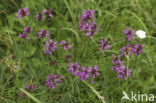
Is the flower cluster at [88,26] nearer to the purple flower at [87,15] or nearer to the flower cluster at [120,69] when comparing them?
the purple flower at [87,15]

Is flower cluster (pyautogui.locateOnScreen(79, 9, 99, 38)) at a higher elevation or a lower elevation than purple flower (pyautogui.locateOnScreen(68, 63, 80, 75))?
higher

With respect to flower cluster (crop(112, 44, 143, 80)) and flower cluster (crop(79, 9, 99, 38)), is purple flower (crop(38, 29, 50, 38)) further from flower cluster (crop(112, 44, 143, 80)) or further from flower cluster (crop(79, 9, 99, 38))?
flower cluster (crop(112, 44, 143, 80))

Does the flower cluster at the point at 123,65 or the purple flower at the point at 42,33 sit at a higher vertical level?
the purple flower at the point at 42,33

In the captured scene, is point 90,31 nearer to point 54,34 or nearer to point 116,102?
point 116,102

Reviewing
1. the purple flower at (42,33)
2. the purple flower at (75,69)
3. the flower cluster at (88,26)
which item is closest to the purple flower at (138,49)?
the flower cluster at (88,26)

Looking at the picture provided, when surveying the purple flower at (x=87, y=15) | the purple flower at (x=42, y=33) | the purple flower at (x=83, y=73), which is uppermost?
the purple flower at (x=87, y=15)

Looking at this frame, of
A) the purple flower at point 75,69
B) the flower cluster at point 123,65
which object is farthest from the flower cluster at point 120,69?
the purple flower at point 75,69

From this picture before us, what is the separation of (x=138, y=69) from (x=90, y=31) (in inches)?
25.0

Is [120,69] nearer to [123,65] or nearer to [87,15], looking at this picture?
[123,65]

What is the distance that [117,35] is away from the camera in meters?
2.69

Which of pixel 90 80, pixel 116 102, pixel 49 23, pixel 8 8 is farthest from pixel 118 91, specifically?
pixel 8 8

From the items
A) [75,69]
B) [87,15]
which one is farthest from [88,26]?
[75,69]

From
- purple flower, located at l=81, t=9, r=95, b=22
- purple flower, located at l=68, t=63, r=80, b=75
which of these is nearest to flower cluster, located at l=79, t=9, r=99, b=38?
purple flower, located at l=81, t=9, r=95, b=22

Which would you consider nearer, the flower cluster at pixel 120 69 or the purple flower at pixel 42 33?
the flower cluster at pixel 120 69
